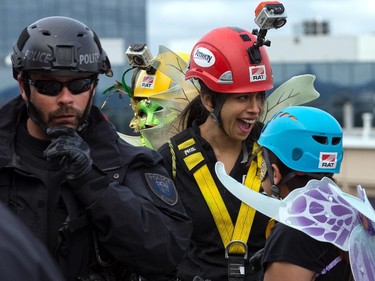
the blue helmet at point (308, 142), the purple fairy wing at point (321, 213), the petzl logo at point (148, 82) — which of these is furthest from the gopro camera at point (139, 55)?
the purple fairy wing at point (321, 213)

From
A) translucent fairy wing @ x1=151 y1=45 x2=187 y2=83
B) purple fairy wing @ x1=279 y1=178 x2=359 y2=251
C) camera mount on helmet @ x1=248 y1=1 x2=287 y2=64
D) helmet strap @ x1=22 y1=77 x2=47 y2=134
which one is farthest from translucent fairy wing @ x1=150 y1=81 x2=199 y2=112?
purple fairy wing @ x1=279 y1=178 x2=359 y2=251

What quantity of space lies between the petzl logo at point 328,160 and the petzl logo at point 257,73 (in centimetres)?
129

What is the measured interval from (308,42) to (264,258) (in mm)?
67936

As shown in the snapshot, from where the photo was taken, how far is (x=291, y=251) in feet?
11.6

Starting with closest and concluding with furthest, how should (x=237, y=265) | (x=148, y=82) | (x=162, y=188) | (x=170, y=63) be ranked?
(x=162, y=188) < (x=237, y=265) < (x=170, y=63) < (x=148, y=82)

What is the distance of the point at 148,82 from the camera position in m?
6.25

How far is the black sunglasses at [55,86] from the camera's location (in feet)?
12.0

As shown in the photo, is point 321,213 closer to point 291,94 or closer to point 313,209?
point 313,209

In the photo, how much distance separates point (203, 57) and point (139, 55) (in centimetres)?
79

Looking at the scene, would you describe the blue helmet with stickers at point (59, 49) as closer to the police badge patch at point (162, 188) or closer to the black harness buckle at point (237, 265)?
the police badge patch at point (162, 188)

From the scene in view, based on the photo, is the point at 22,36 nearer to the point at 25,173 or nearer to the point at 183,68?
the point at 25,173

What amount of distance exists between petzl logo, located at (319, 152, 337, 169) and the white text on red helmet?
4.95ft

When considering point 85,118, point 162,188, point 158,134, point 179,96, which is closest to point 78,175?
point 85,118

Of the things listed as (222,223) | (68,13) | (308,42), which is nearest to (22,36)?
(222,223)
